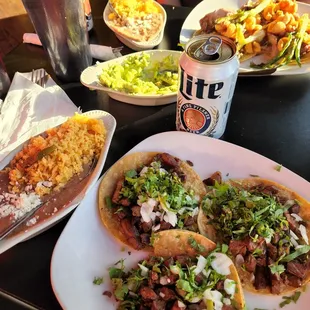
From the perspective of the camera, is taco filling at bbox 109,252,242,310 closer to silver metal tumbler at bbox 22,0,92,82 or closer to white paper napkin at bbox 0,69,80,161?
white paper napkin at bbox 0,69,80,161

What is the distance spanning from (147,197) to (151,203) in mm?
25

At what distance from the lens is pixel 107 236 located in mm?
1184

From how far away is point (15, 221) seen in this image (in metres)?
1.15

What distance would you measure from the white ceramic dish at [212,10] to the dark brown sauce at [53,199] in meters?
0.95

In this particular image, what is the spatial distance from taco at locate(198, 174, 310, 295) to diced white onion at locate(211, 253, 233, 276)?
0.06 metres

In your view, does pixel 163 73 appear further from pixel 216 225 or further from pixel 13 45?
pixel 13 45

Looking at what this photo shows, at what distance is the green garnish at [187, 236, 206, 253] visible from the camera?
110cm

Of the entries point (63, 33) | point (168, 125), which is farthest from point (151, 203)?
point (63, 33)

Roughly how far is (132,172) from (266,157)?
0.52 metres

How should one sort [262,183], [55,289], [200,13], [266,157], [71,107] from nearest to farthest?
[55,289]
[262,183]
[266,157]
[71,107]
[200,13]

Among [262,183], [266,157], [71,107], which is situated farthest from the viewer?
[71,107]

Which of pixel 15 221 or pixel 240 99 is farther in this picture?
pixel 240 99

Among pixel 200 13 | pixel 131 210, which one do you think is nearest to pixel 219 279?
pixel 131 210

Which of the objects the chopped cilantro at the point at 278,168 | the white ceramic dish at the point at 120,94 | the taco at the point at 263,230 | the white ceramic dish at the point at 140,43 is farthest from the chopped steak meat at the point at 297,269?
the white ceramic dish at the point at 140,43
